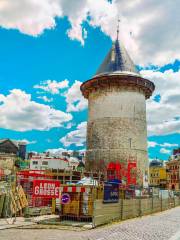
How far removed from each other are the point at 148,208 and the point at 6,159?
270 ft

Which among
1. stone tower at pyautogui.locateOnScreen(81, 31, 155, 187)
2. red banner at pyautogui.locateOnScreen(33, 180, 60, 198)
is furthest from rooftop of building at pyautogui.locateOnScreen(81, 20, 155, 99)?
red banner at pyautogui.locateOnScreen(33, 180, 60, 198)

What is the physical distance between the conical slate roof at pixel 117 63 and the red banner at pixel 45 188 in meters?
21.7

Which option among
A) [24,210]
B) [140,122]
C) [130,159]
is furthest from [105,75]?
[24,210]

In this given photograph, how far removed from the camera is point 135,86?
3478cm

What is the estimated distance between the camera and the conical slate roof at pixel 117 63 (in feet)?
116

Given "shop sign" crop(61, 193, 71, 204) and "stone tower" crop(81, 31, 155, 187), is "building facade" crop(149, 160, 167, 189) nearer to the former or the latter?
"stone tower" crop(81, 31, 155, 187)

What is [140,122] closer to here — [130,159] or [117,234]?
[130,159]

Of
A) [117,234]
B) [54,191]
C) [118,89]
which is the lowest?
[117,234]

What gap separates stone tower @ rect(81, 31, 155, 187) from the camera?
32906 millimetres

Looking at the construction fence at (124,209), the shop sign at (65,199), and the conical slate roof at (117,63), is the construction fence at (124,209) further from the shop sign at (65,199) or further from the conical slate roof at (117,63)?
the conical slate roof at (117,63)

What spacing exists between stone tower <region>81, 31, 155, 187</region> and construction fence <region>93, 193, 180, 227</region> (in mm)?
7910

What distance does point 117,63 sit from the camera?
118 ft

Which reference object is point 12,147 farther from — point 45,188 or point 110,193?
point 110,193

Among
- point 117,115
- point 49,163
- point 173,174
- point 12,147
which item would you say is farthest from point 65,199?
point 12,147
